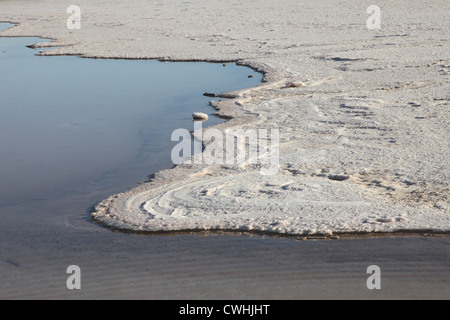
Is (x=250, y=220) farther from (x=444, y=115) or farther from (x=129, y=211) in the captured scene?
(x=444, y=115)

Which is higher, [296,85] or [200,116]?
[296,85]

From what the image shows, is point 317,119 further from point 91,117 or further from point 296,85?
point 91,117

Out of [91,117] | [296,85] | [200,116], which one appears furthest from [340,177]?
[91,117]

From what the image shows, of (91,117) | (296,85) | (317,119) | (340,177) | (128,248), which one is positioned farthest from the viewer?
(296,85)
